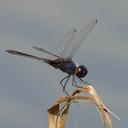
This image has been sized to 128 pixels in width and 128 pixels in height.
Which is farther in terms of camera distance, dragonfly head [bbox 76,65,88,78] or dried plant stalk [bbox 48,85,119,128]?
dragonfly head [bbox 76,65,88,78]

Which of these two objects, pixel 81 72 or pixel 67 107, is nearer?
pixel 67 107

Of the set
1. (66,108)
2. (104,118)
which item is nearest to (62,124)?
(66,108)

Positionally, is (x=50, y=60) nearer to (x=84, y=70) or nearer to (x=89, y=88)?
(x=84, y=70)

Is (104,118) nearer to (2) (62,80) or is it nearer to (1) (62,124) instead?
(1) (62,124)

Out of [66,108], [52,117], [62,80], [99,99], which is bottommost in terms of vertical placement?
[62,80]

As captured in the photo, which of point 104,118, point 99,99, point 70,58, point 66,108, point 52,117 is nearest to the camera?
point 104,118

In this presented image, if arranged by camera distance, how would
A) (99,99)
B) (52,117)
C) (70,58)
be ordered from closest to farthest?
(99,99), (52,117), (70,58)

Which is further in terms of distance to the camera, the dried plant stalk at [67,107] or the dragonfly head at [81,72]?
the dragonfly head at [81,72]

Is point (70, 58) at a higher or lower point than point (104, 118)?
lower

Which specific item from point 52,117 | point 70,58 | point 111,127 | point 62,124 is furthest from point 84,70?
point 111,127

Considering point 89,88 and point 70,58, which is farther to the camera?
point 70,58
